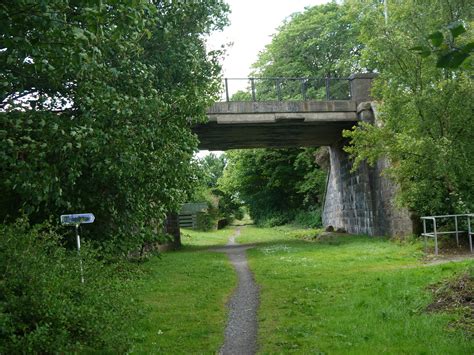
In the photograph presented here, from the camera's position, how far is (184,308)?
30.4ft

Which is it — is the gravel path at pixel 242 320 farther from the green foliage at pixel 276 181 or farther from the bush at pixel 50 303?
the green foliage at pixel 276 181

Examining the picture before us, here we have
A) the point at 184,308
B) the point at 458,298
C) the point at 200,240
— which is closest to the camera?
the point at 458,298

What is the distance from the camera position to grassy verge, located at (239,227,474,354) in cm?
618

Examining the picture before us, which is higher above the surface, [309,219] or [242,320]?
[242,320]

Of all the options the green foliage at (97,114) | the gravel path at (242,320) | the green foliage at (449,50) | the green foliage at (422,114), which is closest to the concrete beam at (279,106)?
the green foliage at (422,114)

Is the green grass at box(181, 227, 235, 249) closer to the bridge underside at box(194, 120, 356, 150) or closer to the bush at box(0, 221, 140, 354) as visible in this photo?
the bridge underside at box(194, 120, 356, 150)

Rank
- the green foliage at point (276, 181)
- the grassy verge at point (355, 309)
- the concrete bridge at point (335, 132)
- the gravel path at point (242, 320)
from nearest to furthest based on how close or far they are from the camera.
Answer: the grassy verge at point (355, 309), the gravel path at point (242, 320), the concrete bridge at point (335, 132), the green foliage at point (276, 181)

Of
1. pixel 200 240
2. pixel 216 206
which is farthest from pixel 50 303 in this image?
pixel 216 206

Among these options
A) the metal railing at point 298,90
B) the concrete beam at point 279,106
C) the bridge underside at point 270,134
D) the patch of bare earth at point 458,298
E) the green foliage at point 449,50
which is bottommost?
the patch of bare earth at point 458,298

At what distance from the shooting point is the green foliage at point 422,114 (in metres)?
14.4

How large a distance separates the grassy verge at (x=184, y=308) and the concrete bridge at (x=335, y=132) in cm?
717

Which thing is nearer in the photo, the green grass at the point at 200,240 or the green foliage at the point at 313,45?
the green grass at the point at 200,240

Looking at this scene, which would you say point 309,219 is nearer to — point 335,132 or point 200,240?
point 200,240

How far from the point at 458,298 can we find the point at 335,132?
17681mm
